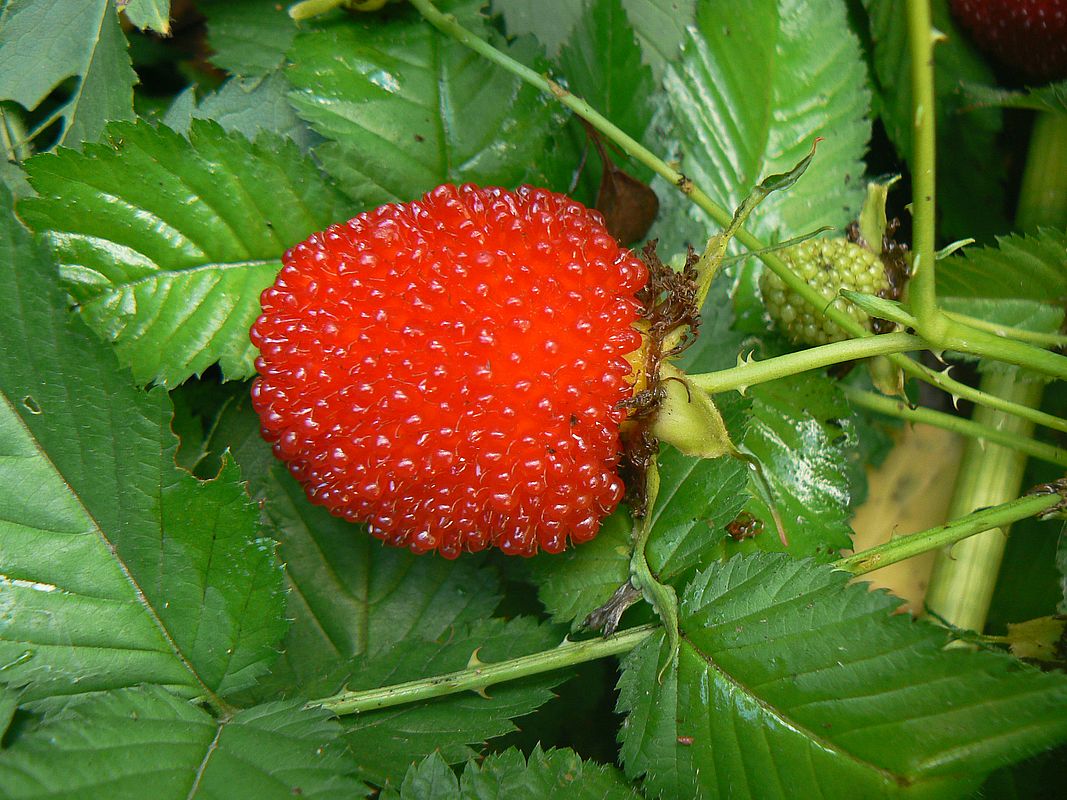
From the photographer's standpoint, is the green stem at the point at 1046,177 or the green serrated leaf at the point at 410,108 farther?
the green stem at the point at 1046,177

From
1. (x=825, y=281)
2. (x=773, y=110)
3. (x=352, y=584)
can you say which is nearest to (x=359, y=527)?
(x=352, y=584)

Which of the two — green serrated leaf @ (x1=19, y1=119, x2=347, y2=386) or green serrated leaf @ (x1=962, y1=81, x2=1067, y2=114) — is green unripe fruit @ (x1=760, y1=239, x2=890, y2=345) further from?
green serrated leaf @ (x1=19, y1=119, x2=347, y2=386)

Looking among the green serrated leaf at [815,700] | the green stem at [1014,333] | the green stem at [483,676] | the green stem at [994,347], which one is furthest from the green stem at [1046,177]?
the green stem at [483,676]

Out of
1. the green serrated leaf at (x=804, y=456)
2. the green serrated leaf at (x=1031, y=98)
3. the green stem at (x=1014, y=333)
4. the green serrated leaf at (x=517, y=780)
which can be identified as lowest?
the green serrated leaf at (x=517, y=780)

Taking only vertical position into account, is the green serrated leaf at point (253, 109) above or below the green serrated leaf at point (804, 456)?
above

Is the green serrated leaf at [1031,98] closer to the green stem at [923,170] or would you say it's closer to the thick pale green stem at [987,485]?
the thick pale green stem at [987,485]

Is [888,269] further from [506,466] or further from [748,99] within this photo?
[506,466]

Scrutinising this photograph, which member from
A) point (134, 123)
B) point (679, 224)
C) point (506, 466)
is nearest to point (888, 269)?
point (679, 224)
